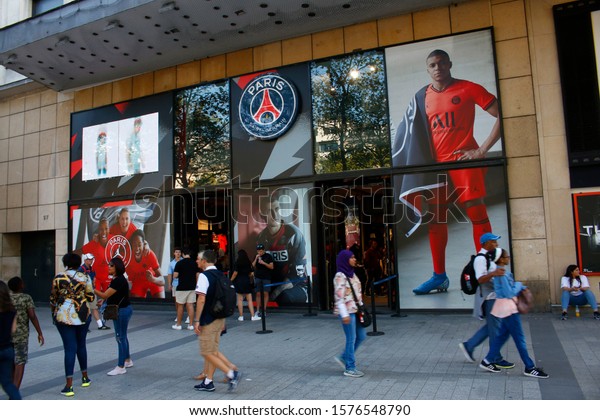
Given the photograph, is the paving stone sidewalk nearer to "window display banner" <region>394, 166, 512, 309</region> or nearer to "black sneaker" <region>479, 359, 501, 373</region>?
"black sneaker" <region>479, 359, 501, 373</region>

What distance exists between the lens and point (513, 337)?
223 inches

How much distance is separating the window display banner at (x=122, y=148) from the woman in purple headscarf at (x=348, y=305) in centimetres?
926

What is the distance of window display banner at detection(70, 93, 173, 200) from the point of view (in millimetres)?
14282

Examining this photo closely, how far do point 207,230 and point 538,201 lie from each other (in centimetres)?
898

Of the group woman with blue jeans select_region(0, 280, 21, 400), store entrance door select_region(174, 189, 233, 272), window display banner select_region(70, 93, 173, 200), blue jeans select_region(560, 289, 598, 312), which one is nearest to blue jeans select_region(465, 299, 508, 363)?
blue jeans select_region(560, 289, 598, 312)

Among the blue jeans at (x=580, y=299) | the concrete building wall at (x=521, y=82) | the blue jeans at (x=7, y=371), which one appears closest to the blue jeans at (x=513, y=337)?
the blue jeans at (x=580, y=299)

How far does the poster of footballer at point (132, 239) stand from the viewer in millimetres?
13992

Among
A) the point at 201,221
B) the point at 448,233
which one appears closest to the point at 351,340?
the point at 448,233

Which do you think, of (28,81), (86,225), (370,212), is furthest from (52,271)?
(370,212)

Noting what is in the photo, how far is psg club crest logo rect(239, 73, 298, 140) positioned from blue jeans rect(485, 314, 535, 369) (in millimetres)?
8058

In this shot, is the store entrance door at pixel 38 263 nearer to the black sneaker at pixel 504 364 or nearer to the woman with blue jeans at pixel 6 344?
the woman with blue jeans at pixel 6 344

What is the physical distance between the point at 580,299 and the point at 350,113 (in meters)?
6.67

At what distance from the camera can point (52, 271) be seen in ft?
54.6

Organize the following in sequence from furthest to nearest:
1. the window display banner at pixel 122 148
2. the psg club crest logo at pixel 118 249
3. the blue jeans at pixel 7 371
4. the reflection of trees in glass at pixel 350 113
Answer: the psg club crest logo at pixel 118 249
the window display banner at pixel 122 148
the reflection of trees in glass at pixel 350 113
the blue jeans at pixel 7 371
